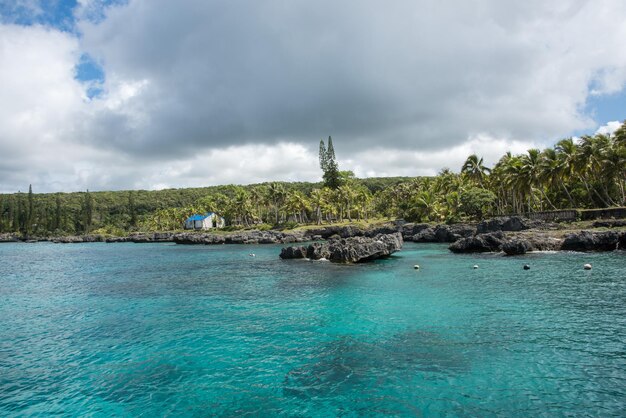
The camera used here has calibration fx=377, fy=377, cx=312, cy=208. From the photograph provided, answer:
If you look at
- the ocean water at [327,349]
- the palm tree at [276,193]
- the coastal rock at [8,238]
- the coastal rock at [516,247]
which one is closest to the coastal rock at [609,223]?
the coastal rock at [516,247]

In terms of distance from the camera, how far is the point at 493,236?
179 ft

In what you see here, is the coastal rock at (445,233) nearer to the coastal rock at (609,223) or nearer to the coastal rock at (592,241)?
the coastal rock at (609,223)

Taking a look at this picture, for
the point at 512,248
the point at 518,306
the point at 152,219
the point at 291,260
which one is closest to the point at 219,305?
the point at 518,306

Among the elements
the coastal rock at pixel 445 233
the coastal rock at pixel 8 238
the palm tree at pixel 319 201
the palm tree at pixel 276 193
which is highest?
the palm tree at pixel 276 193

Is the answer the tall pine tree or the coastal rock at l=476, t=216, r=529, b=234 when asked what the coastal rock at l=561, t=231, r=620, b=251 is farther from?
the tall pine tree

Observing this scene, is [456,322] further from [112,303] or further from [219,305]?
[112,303]

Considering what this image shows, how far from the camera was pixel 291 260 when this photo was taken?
53094mm

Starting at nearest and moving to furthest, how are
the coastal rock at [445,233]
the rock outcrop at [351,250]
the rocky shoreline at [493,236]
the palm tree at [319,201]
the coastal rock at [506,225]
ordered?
the rock outcrop at [351,250]
the rocky shoreline at [493,236]
the coastal rock at [506,225]
the coastal rock at [445,233]
the palm tree at [319,201]

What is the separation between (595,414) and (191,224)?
6544 inches

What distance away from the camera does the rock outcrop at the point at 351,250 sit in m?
46.4

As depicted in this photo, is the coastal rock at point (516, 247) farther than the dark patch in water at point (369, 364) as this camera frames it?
Yes

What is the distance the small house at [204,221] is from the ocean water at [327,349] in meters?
130

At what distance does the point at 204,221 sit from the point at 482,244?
12851 centimetres

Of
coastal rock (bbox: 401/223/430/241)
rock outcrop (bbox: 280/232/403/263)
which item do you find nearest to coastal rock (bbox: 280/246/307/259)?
rock outcrop (bbox: 280/232/403/263)
